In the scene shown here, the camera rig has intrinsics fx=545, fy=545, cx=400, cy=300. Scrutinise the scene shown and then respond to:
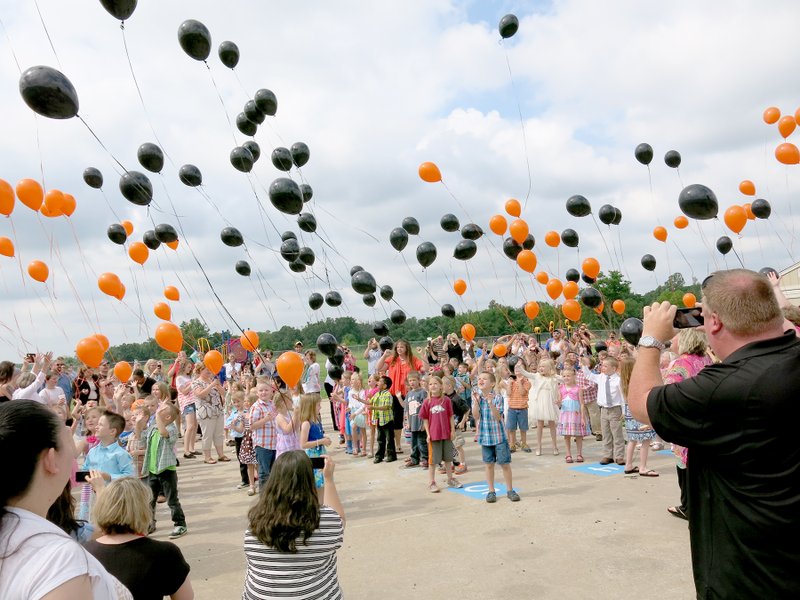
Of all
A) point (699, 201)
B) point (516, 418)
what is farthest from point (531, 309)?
point (699, 201)

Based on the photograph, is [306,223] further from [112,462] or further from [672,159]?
[672,159]

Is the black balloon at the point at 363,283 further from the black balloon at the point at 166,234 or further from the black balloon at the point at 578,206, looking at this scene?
the black balloon at the point at 578,206

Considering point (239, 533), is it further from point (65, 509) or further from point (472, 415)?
point (472, 415)

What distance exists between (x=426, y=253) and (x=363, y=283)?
1649mm

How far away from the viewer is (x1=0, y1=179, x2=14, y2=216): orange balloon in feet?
23.6

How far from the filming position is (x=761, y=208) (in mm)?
12203

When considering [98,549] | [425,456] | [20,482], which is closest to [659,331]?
[20,482]

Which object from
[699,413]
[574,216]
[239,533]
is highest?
[574,216]

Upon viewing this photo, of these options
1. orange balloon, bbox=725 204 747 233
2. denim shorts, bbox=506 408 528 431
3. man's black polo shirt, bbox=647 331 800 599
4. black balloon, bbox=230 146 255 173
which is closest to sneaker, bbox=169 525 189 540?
black balloon, bbox=230 146 255 173

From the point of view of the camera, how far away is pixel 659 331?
2100 mm

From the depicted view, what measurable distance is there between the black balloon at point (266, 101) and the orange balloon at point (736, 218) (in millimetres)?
9031

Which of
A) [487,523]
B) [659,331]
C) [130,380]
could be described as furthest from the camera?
[130,380]

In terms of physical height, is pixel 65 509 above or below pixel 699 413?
below

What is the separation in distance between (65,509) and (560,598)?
3444 millimetres
